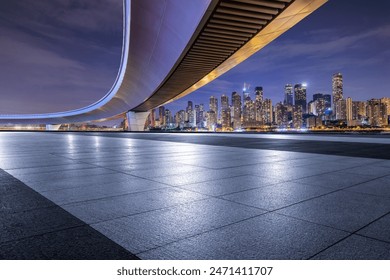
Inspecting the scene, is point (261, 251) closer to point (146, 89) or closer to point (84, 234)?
point (84, 234)

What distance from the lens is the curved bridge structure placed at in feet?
46.0

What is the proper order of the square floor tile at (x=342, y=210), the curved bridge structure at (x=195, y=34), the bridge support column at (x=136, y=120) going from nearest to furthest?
the square floor tile at (x=342, y=210) < the curved bridge structure at (x=195, y=34) < the bridge support column at (x=136, y=120)

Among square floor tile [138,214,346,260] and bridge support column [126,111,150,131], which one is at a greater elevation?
bridge support column [126,111,150,131]

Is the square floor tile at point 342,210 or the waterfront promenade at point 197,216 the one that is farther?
the square floor tile at point 342,210

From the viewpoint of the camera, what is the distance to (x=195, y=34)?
16.6 meters

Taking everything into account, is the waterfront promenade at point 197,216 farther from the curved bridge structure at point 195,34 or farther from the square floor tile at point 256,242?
the curved bridge structure at point 195,34

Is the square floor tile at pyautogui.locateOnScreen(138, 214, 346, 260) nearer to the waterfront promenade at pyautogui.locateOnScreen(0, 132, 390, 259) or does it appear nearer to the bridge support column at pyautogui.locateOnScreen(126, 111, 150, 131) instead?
the waterfront promenade at pyautogui.locateOnScreen(0, 132, 390, 259)

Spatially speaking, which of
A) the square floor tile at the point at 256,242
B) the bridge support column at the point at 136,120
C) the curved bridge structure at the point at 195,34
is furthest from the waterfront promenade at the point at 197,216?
the bridge support column at the point at 136,120

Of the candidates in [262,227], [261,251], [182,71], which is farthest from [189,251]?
[182,71]

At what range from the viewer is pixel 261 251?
2391 millimetres

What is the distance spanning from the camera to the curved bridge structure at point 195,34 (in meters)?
14.0

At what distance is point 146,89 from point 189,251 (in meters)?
41.2

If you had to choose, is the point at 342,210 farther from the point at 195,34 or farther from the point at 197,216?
the point at 195,34

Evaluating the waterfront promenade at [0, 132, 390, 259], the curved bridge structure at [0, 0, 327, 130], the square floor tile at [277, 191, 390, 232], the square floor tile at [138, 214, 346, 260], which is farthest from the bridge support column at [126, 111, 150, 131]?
the square floor tile at [138, 214, 346, 260]
